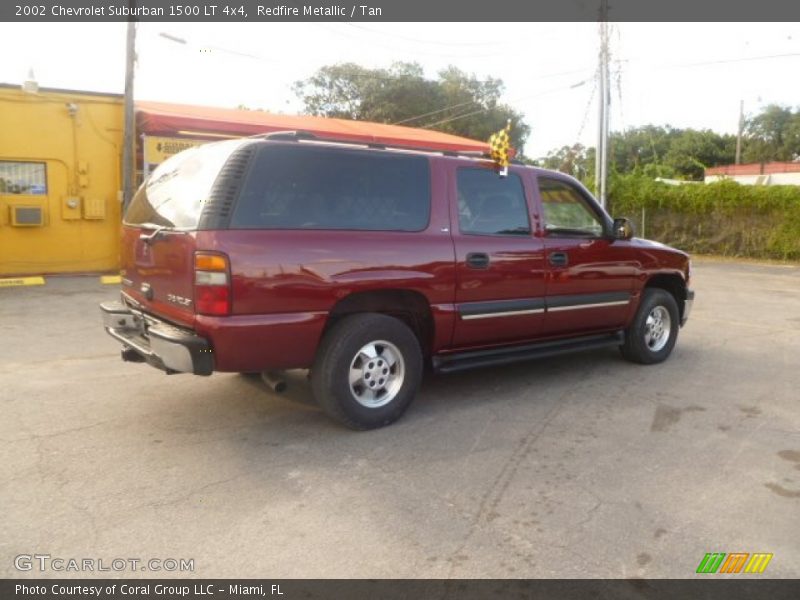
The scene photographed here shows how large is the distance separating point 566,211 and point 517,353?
134 cm

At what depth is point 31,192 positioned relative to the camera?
13.3 m

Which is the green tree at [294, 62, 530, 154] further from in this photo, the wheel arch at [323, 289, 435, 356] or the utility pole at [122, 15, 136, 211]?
the wheel arch at [323, 289, 435, 356]

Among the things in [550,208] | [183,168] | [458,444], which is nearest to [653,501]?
[458,444]

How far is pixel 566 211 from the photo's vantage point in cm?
583

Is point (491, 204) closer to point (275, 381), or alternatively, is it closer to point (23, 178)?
point (275, 381)

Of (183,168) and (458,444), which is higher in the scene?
(183,168)

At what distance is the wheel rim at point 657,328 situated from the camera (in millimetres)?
6566

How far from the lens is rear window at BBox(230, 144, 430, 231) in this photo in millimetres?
4137

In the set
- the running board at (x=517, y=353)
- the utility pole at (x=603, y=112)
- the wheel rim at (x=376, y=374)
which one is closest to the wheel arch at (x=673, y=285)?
the running board at (x=517, y=353)

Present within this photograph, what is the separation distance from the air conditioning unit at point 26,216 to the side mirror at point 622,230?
11.4 meters

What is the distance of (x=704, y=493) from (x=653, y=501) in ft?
1.11

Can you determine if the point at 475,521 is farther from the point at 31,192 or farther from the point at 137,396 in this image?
the point at 31,192

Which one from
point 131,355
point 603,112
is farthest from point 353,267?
point 603,112

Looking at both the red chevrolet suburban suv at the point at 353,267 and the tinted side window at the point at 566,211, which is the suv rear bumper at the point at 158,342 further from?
the tinted side window at the point at 566,211
